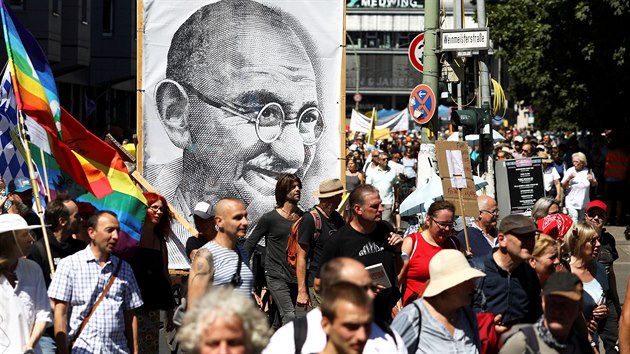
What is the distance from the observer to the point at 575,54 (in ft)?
100

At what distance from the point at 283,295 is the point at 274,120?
292 cm

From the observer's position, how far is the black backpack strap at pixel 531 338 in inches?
222

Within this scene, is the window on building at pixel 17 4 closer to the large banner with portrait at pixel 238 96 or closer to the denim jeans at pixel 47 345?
the large banner with portrait at pixel 238 96

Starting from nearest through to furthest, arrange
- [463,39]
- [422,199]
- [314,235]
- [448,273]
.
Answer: [448,273] < [314,235] < [422,199] < [463,39]

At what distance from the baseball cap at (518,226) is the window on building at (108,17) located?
4232 centimetres

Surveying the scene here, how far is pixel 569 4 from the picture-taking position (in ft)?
95.3

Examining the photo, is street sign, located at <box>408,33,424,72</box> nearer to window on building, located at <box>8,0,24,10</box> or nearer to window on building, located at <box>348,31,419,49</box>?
window on building, located at <box>8,0,24,10</box>

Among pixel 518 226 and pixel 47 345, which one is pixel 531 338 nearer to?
pixel 518 226

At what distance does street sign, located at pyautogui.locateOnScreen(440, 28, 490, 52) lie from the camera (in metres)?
16.6

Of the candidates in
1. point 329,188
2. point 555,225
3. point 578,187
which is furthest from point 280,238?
point 578,187

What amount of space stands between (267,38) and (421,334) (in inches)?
308

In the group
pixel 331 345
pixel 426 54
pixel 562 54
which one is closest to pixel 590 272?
pixel 331 345

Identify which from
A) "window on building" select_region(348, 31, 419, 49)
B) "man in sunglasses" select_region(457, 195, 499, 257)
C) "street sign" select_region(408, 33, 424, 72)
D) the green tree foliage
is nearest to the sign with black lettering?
"man in sunglasses" select_region(457, 195, 499, 257)

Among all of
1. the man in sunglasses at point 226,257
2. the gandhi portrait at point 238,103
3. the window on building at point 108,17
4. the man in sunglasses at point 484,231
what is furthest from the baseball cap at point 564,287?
the window on building at point 108,17
